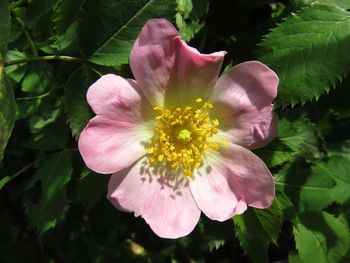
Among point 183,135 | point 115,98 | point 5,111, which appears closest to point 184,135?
point 183,135

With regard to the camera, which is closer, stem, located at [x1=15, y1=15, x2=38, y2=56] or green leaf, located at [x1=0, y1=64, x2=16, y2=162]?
green leaf, located at [x1=0, y1=64, x2=16, y2=162]

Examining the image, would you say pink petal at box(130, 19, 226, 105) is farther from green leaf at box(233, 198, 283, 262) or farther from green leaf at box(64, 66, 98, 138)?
green leaf at box(233, 198, 283, 262)

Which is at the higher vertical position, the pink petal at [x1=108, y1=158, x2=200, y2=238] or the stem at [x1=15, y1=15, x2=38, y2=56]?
the stem at [x1=15, y1=15, x2=38, y2=56]

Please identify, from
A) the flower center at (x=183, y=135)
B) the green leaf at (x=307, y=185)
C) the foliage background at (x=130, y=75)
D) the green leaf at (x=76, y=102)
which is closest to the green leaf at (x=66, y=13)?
the foliage background at (x=130, y=75)

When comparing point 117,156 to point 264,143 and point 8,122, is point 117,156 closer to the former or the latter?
point 8,122

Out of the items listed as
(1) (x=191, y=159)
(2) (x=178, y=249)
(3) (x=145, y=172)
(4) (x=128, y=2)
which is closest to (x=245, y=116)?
(1) (x=191, y=159)

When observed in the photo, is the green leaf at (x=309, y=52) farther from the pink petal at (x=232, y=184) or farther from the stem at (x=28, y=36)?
the stem at (x=28, y=36)

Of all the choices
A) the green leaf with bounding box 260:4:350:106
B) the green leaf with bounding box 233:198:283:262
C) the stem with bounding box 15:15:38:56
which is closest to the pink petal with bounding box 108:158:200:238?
the green leaf with bounding box 233:198:283:262
